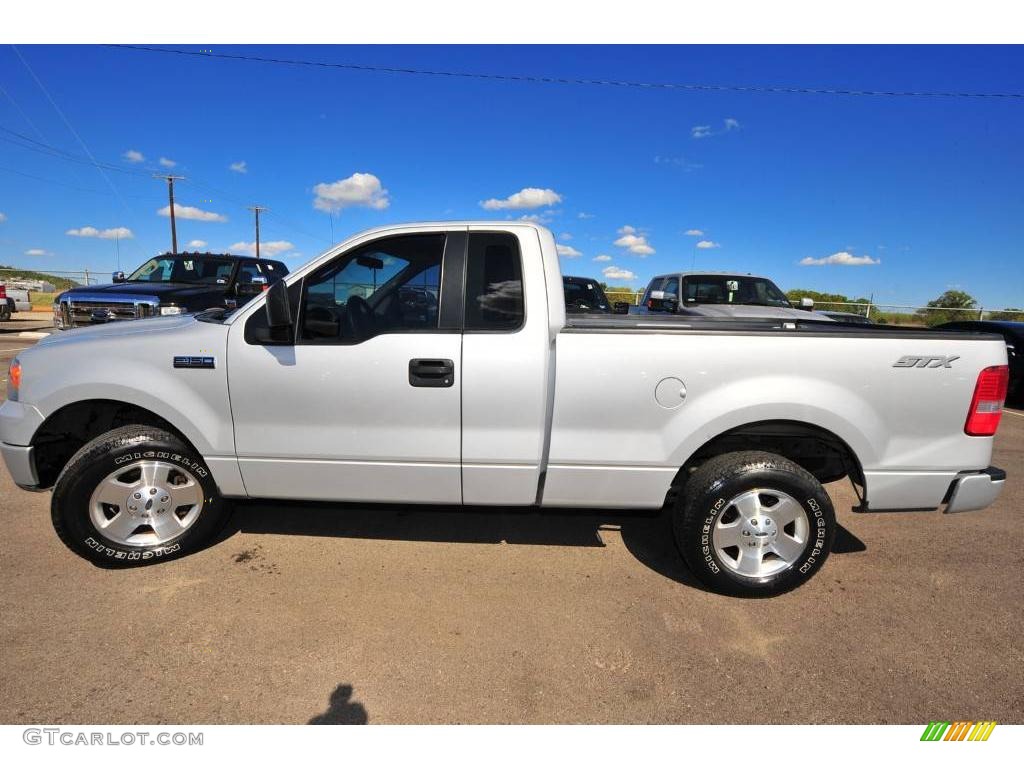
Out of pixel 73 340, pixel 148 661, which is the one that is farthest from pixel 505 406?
pixel 73 340

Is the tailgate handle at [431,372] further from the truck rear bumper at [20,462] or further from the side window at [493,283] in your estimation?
the truck rear bumper at [20,462]

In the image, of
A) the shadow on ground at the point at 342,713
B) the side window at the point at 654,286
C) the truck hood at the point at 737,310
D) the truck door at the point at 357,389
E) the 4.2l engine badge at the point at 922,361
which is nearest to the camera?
the shadow on ground at the point at 342,713

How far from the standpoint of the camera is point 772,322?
3.95m

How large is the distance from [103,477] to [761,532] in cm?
368

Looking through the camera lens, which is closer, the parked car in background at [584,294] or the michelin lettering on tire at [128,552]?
the michelin lettering on tire at [128,552]

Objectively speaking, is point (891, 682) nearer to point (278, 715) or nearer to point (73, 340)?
point (278, 715)

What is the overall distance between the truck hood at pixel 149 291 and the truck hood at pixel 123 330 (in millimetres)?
4320

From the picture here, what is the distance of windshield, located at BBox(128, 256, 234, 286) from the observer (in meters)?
8.24

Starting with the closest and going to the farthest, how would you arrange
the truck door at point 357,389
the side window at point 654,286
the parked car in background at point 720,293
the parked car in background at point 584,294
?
the truck door at point 357,389
the parked car in background at point 720,293
the side window at point 654,286
the parked car in background at point 584,294

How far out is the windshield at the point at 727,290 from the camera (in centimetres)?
877

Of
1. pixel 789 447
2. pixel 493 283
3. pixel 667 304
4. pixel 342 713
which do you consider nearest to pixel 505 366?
pixel 493 283

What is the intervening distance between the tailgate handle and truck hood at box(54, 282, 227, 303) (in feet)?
19.4

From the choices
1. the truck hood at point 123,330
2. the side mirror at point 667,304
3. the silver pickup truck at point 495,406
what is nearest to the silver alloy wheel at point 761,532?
the silver pickup truck at point 495,406
